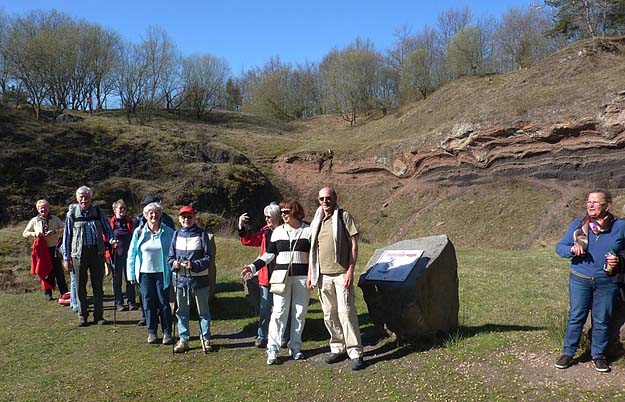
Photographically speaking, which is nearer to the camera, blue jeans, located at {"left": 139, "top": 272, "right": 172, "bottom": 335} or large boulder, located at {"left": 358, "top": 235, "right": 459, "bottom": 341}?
large boulder, located at {"left": 358, "top": 235, "right": 459, "bottom": 341}

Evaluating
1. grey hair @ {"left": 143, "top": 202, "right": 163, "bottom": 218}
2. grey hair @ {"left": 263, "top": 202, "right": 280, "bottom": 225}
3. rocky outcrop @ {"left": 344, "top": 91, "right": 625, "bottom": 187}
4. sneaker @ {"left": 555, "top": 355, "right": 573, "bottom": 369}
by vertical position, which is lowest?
sneaker @ {"left": 555, "top": 355, "right": 573, "bottom": 369}

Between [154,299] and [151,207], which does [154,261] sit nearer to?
[154,299]

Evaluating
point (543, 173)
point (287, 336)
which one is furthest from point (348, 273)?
point (543, 173)

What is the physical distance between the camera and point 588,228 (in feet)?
15.6

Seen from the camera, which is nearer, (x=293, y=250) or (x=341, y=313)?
(x=341, y=313)

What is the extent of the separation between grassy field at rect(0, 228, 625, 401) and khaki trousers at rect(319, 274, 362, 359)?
0.25 metres

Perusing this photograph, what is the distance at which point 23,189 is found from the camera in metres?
20.0

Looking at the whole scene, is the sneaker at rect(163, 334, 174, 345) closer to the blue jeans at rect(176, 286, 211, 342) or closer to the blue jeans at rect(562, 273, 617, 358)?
the blue jeans at rect(176, 286, 211, 342)

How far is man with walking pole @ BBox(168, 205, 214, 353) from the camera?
20.5 ft

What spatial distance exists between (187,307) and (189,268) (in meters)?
0.68

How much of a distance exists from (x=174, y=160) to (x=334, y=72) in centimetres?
2871

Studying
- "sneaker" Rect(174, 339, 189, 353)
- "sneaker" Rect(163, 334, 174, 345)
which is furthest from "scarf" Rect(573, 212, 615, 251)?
"sneaker" Rect(163, 334, 174, 345)

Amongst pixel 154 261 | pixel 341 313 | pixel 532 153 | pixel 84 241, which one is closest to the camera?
pixel 341 313

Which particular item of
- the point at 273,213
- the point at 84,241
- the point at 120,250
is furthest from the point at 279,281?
the point at 120,250
